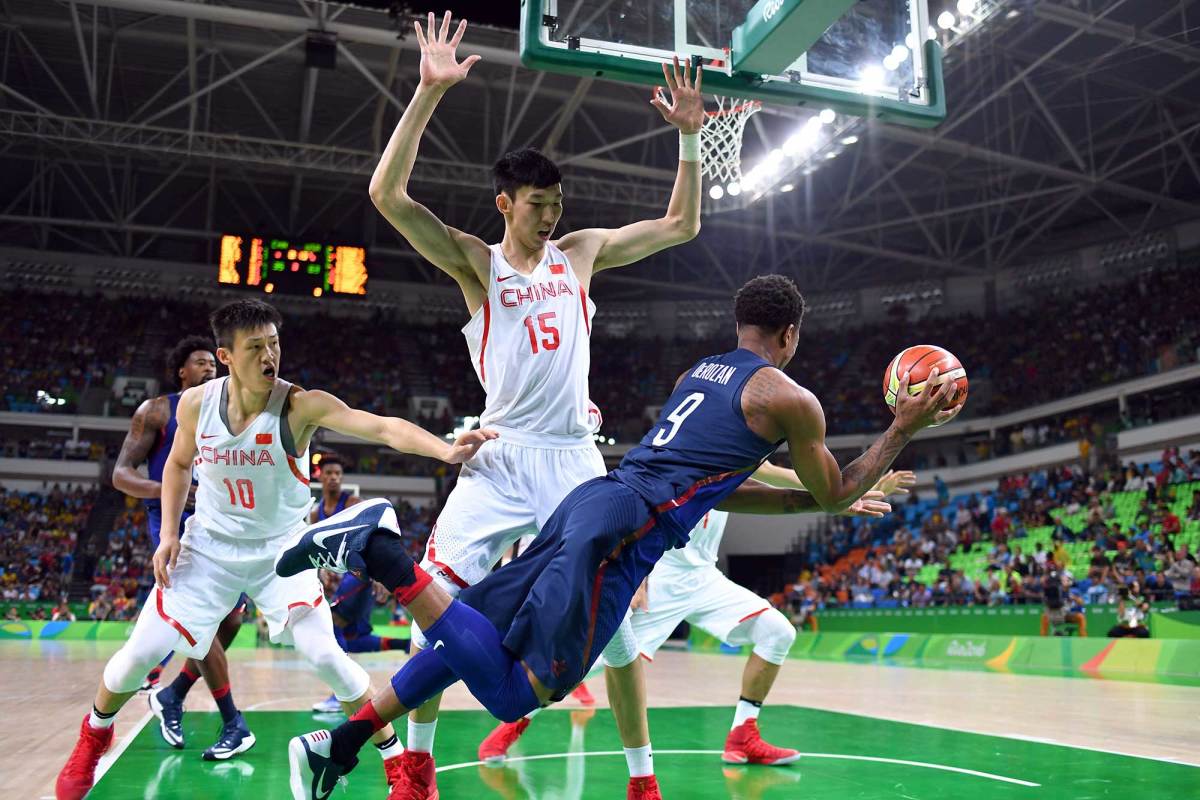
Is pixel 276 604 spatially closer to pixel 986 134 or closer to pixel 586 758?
pixel 586 758

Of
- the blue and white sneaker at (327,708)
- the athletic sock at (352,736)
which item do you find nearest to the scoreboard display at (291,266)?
the blue and white sneaker at (327,708)

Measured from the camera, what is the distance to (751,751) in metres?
5.42

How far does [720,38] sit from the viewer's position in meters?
7.36

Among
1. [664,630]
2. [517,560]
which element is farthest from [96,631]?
[517,560]

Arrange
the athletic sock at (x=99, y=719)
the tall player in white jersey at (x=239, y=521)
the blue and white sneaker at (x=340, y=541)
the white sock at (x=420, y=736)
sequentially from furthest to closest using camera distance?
the tall player in white jersey at (x=239, y=521)
the athletic sock at (x=99, y=719)
the white sock at (x=420, y=736)
the blue and white sneaker at (x=340, y=541)

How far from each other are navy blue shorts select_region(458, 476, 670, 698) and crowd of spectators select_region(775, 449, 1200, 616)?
1514 centimetres

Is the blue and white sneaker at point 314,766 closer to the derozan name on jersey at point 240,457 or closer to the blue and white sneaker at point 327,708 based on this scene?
the derozan name on jersey at point 240,457

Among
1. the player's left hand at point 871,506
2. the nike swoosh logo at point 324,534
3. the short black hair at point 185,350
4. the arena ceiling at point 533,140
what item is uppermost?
the arena ceiling at point 533,140

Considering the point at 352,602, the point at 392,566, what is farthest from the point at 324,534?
the point at 352,602

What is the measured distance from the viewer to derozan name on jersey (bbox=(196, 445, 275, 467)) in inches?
176

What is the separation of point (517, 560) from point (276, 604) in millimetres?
1735

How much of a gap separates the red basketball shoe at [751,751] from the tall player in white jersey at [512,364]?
63.1 inches

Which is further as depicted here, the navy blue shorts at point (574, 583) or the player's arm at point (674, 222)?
the player's arm at point (674, 222)

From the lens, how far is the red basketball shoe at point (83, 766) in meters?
3.97
